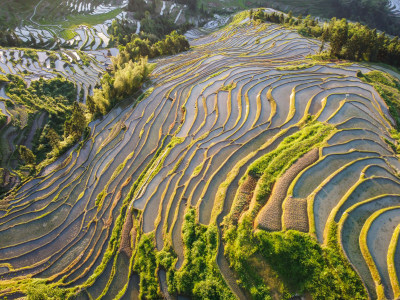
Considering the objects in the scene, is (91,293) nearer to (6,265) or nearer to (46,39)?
(6,265)

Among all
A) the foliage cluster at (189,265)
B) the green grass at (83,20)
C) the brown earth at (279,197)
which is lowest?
the foliage cluster at (189,265)

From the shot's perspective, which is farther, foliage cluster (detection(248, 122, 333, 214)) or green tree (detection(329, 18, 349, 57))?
green tree (detection(329, 18, 349, 57))

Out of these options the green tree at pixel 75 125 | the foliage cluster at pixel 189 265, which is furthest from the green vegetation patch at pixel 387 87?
the green tree at pixel 75 125

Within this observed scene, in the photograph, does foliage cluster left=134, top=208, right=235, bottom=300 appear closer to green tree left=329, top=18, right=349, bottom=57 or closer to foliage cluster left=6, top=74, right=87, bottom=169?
foliage cluster left=6, top=74, right=87, bottom=169

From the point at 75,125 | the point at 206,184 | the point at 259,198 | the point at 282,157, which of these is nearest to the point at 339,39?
the point at 282,157

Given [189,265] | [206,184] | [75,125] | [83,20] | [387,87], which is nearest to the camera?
[189,265]

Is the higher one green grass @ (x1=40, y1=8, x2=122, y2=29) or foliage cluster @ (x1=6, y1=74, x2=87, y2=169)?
green grass @ (x1=40, y1=8, x2=122, y2=29)

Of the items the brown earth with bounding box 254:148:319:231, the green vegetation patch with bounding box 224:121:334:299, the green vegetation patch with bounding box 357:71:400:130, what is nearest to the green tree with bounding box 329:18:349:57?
the green vegetation patch with bounding box 357:71:400:130

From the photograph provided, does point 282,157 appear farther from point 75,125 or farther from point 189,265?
point 75,125

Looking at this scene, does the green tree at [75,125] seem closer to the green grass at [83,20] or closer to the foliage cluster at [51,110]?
the foliage cluster at [51,110]

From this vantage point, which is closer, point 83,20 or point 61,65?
point 61,65
